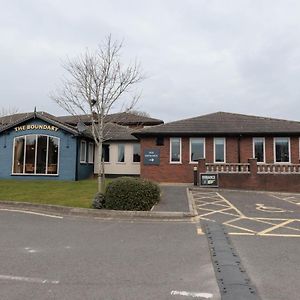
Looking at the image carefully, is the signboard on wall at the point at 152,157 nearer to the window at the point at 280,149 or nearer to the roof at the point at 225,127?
the roof at the point at 225,127

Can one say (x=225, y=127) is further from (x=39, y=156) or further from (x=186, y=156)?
(x=39, y=156)

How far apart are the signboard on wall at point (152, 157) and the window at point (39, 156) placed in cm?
645

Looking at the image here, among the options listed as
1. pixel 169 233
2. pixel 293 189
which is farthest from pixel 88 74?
pixel 293 189

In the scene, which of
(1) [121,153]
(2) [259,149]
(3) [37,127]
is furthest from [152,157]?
(3) [37,127]

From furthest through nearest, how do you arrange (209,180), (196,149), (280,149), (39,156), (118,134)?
(118,134) → (39,156) → (196,149) → (280,149) → (209,180)

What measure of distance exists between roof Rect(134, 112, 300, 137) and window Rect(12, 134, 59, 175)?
20.0 ft

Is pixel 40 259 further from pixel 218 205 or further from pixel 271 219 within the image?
pixel 218 205

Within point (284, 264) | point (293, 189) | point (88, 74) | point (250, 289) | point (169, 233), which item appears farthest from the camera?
point (293, 189)

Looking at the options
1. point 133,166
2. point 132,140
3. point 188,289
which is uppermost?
point 132,140

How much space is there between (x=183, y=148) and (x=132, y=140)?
6638 mm

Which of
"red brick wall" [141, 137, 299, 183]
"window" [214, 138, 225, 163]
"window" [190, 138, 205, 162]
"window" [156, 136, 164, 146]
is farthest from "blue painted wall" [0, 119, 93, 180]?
"window" [214, 138, 225, 163]

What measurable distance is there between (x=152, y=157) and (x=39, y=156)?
26.6 feet

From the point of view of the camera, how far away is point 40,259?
6.63 metres

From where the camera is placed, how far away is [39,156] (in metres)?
26.2
